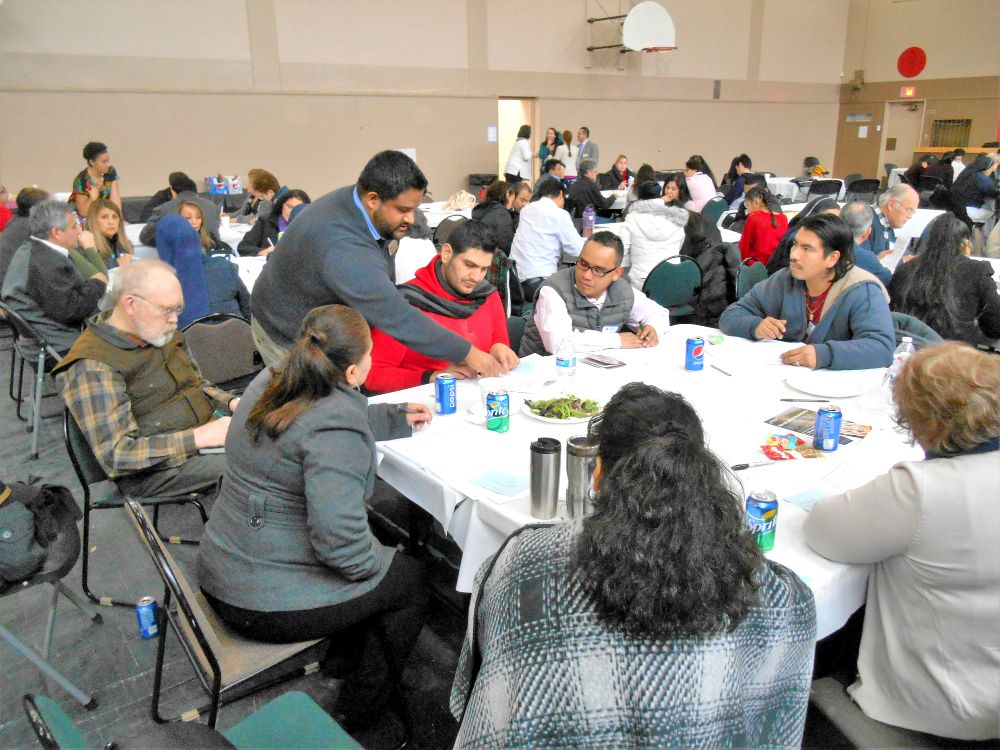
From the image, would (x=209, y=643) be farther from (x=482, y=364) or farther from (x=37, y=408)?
(x=37, y=408)

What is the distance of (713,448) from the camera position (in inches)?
81.4

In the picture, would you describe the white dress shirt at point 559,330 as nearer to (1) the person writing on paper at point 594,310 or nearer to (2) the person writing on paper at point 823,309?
(1) the person writing on paper at point 594,310

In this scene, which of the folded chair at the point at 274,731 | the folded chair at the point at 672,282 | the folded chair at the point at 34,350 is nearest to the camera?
the folded chair at the point at 274,731

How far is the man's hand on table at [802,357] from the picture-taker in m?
2.73

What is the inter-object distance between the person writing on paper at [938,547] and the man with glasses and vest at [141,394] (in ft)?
Result: 6.46

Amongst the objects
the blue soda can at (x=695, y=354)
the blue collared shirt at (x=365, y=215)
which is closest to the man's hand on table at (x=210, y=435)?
the blue collared shirt at (x=365, y=215)

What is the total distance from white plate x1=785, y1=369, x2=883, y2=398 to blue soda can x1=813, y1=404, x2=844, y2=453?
47 centimetres

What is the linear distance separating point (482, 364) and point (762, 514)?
4.29 feet

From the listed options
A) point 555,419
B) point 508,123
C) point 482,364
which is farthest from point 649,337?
point 508,123

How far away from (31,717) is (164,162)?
1011 centimetres

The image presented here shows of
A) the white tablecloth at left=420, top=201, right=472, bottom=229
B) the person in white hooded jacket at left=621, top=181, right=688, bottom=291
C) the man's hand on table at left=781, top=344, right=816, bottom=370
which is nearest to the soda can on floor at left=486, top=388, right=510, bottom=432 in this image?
the man's hand on table at left=781, top=344, right=816, bottom=370

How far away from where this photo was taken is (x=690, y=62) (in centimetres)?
1410

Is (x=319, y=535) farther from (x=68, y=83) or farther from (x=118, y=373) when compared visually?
(x=68, y=83)

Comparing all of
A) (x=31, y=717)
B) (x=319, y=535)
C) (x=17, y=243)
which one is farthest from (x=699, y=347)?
(x=17, y=243)
